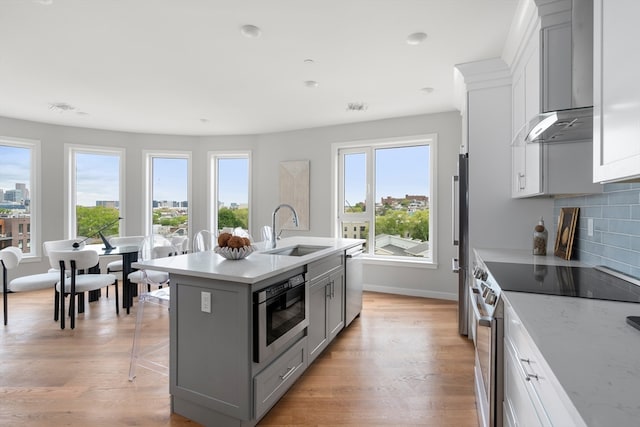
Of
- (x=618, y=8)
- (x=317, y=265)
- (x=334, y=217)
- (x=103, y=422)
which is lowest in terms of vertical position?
(x=103, y=422)

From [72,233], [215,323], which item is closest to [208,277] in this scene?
[215,323]

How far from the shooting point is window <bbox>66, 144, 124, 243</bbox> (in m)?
5.22

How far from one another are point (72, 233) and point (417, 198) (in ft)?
18.4

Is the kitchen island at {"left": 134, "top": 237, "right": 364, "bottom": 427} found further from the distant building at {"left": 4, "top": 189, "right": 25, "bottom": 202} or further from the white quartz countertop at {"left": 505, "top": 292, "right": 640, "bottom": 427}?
the distant building at {"left": 4, "top": 189, "right": 25, "bottom": 202}

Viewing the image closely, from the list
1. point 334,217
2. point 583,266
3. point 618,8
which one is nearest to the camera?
point 618,8

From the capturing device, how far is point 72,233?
521 centimetres

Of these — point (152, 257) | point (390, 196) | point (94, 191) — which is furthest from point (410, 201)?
point (94, 191)

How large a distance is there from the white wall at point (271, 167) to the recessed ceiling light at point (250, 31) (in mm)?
2706

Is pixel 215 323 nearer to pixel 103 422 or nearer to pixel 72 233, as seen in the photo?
pixel 103 422

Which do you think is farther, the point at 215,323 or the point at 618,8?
the point at 215,323

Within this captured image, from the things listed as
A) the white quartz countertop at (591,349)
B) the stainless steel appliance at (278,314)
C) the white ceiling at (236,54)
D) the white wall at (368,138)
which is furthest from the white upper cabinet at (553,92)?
the white wall at (368,138)

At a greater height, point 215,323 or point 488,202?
point 488,202

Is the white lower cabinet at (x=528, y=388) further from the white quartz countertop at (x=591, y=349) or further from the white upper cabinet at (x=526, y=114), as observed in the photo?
the white upper cabinet at (x=526, y=114)

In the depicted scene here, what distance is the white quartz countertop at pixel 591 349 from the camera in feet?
1.98
